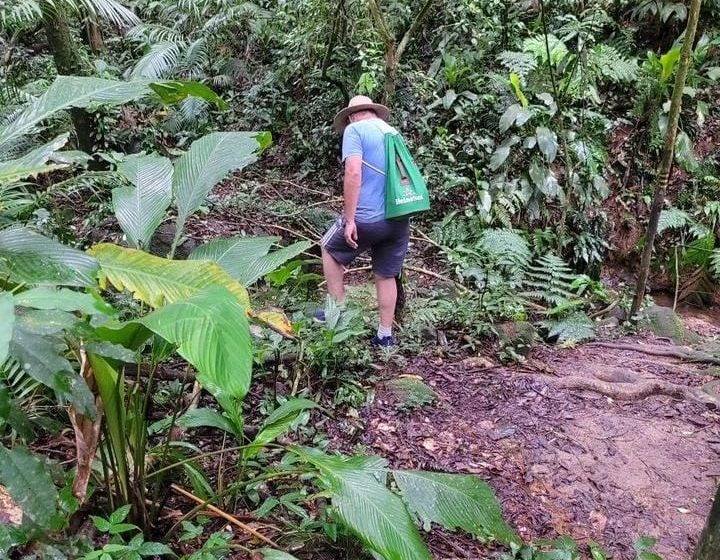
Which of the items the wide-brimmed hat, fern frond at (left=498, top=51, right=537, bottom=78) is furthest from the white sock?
fern frond at (left=498, top=51, right=537, bottom=78)

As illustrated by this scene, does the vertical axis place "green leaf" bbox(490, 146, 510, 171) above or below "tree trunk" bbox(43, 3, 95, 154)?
below

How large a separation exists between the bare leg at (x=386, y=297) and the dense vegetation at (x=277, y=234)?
0.24m

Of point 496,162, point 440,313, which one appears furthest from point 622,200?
point 440,313

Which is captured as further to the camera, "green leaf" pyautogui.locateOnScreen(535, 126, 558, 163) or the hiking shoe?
"green leaf" pyautogui.locateOnScreen(535, 126, 558, 163)

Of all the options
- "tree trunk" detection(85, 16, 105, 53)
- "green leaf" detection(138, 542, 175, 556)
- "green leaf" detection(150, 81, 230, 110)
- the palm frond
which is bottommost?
"green leaf" detection(138, 542, 175, 556)

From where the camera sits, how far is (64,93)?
178cm

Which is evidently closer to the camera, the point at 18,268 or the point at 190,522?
the point at 18,268

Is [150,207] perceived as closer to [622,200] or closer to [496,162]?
[496,162]

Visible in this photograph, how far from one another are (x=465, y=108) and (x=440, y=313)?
12.1 ft

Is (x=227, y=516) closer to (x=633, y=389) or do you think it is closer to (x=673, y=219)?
(x=633, y=389)

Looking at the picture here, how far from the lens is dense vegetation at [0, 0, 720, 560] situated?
4.97 ft

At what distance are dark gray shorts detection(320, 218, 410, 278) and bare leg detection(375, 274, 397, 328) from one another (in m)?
0.04

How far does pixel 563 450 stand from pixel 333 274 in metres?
1.82

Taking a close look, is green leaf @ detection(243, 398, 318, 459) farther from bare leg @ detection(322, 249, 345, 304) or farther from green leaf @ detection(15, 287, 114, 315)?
bare leg @ detection(322, 249, 345, 304)
